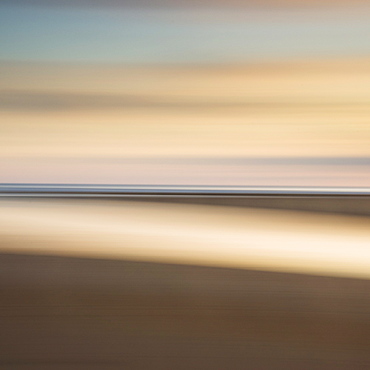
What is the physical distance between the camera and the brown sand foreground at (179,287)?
1423 millimetres

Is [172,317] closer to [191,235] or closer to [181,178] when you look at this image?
[191,235]

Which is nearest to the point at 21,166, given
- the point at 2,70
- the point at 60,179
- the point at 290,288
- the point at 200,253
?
the point at 60,179

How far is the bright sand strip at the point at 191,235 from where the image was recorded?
1.43 meters

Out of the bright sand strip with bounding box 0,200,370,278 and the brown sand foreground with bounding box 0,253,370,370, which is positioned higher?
the bright sand strip with bounding box 0,200,370,278

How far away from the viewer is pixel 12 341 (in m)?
1.48

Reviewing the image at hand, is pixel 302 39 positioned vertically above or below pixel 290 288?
above

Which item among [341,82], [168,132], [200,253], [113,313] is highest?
[341,82]

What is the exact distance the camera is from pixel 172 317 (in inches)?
57.0

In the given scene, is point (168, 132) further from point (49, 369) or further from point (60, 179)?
point (49, 369)

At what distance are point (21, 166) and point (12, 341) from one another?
1.60 feet

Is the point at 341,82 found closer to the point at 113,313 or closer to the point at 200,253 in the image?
the point at 200,253

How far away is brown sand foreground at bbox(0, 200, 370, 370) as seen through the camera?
142cm

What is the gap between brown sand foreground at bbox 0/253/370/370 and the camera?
4.66 ft

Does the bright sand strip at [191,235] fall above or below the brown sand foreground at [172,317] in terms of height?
above
